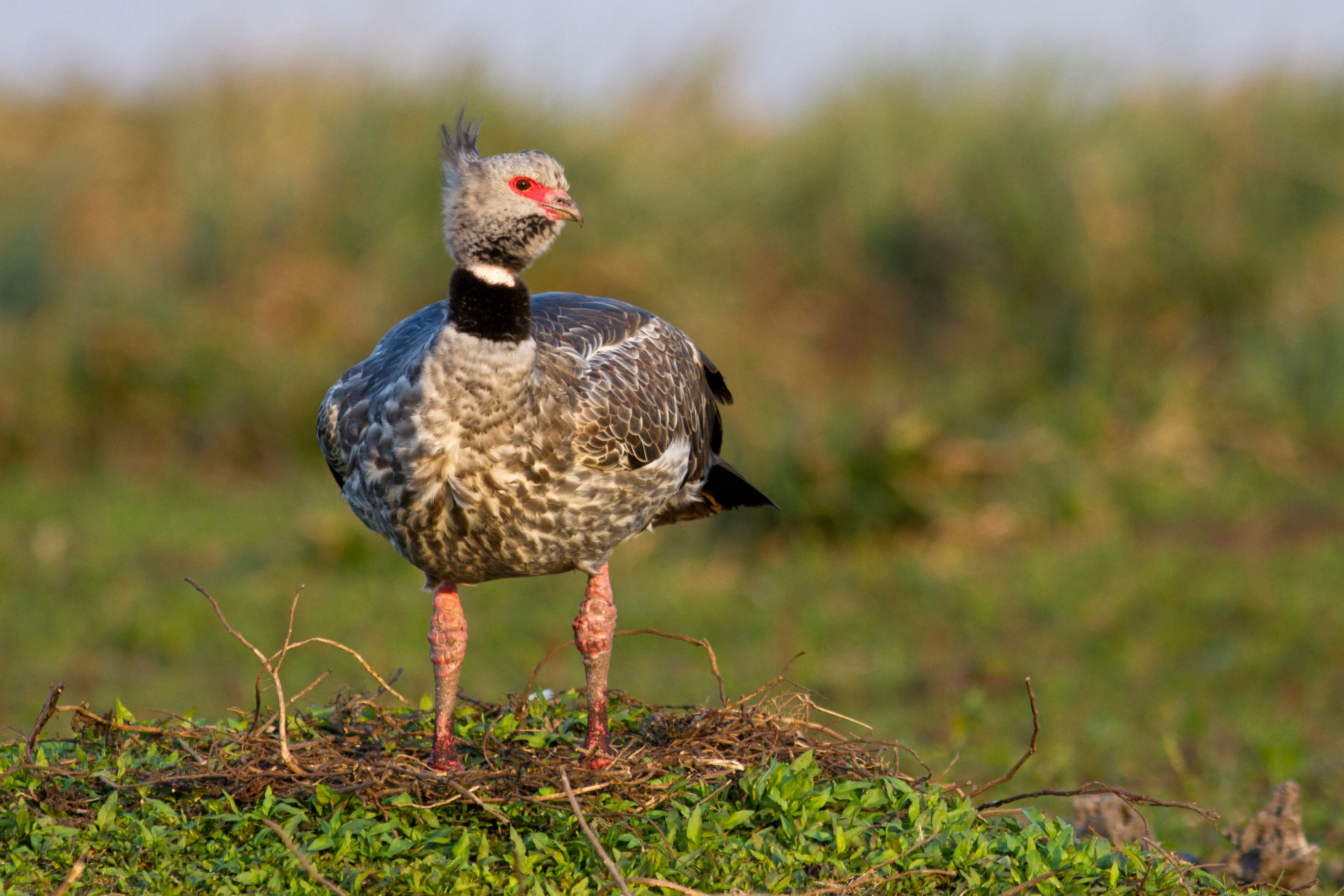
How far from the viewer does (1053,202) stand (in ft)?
37.6

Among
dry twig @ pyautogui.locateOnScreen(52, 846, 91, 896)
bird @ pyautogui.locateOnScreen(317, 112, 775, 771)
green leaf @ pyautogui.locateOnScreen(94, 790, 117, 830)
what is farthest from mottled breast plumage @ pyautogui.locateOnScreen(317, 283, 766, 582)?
dry twig @ pyautogui.locateOnScreen(52, 846, 91, 896)

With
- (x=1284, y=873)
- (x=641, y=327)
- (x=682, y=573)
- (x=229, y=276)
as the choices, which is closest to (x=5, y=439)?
(x=229, y=276)

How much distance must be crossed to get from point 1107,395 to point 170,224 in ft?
24.9

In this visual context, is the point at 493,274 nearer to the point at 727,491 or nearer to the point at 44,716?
the point at 727,491

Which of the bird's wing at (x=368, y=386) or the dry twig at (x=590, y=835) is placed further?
the bird's wing at (x=368, y=386)

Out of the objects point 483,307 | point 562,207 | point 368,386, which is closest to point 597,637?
point 368,386

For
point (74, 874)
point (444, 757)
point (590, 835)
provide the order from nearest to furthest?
point (74, 874), point (590, 835), point (444, 757)

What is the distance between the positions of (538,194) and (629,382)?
A: 0.60 meters

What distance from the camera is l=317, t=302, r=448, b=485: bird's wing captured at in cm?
336

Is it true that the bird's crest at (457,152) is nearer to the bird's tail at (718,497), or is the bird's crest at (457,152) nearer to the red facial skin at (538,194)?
the red facial skin at (538,194)

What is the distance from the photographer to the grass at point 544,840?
10.1 feet

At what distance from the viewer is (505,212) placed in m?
3.21

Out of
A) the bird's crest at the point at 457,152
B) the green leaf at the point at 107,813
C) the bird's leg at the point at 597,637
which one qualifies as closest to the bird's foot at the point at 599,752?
the bird's leg at the point at 597,637

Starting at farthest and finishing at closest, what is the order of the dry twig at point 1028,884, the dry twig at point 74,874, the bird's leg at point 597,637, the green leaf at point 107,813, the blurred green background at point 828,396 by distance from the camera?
the blurred green background at point 828,396 < the bird's leg at point 597,637 < the green leaf at point 107,813 < the dry twig at point 1028,884 < the dry twig at point 74,874
